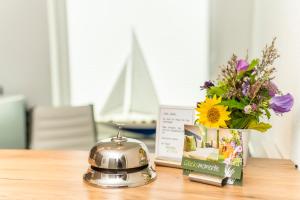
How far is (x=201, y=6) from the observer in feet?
7.60

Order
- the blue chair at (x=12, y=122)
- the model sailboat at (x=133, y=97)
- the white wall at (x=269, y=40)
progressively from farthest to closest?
the model sailboat at (x=133, y=97), the blue chair at (x=12, y=122), the white wall at (x=269, y=40)

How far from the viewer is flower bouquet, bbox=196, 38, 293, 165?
864 millimetres

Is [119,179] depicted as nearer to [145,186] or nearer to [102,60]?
[145,186]

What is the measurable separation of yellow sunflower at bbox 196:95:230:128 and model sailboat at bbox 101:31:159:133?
1.45 metres

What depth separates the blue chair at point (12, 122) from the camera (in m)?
2.18

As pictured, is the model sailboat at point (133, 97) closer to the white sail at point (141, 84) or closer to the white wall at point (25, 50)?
the white sail at point (141, 84)

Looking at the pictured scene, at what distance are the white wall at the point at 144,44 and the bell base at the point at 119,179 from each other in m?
1.53

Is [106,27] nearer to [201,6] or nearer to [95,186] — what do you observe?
[201,6]

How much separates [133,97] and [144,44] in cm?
39

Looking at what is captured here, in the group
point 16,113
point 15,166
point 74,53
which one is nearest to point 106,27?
point 74,53

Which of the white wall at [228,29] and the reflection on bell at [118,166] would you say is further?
the white wall at [228,29]

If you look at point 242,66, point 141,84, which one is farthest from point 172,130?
point 141,84

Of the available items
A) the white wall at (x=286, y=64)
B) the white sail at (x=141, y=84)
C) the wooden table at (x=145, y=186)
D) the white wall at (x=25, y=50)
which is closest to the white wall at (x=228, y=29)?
the white sail at (x=141, y=84)

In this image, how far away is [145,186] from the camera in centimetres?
86
